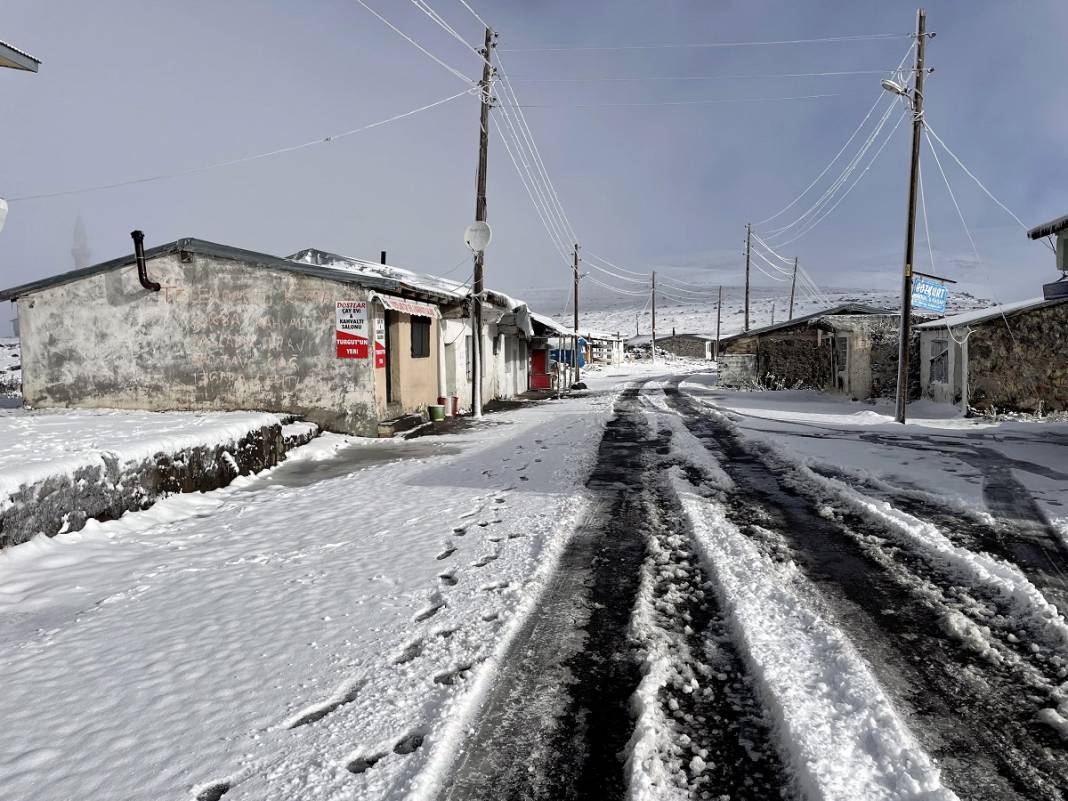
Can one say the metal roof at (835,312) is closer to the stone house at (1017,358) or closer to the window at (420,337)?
the stone house at (1017,358)

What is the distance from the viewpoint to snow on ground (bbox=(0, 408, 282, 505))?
5.73m

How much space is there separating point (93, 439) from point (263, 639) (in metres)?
6.05

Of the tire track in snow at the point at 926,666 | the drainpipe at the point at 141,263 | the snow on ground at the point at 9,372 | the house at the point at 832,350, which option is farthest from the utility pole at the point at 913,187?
the snow on ground at the point at 9,372

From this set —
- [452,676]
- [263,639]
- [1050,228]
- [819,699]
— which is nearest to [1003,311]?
[1050,228]

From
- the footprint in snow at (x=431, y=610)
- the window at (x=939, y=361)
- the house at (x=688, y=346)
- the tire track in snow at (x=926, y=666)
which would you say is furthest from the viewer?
the house at (x=688, y=346)

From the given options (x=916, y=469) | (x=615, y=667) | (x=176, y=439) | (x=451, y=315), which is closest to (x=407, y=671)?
(x=615, y=667)

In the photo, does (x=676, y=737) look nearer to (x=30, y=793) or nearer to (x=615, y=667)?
(x=615, y=667)

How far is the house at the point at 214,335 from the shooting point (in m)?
12.7

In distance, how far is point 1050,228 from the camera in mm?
10453

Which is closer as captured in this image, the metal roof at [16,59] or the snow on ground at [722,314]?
the metal roof at [16,59]

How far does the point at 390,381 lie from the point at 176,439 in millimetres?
7199

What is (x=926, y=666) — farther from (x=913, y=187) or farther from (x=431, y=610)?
(x=913, y=187)

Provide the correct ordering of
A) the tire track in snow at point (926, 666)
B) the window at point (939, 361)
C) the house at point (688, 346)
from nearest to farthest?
the tire track in snow at point (926, 666) → the window at point (939, 361) → the house at point (688, 346)

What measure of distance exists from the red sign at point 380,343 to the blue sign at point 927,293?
39.7ft
